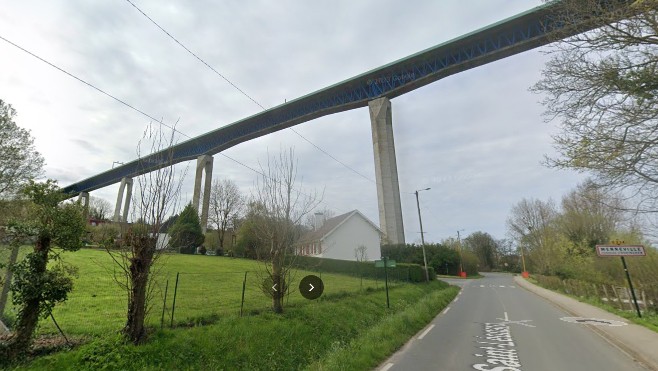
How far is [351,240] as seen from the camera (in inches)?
1745

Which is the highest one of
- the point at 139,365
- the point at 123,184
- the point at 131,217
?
the point at 123,184

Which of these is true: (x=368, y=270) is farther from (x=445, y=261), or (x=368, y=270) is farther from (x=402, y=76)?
(x=445, y=261)

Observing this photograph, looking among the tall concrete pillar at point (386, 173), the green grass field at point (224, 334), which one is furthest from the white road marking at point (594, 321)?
the tall concrete pillar at point (386, 173)

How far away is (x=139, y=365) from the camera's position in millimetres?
6059

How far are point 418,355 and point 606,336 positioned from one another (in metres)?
6.62

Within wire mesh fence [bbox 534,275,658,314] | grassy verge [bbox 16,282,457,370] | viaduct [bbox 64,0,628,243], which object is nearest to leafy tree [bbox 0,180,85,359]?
grassy verge [bbox 16,282,457,370]

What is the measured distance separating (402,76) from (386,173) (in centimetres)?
1171

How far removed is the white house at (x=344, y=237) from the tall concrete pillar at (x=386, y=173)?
5.13 meters

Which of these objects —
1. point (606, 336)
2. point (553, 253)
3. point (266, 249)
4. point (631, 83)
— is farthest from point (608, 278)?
point (266, 249)

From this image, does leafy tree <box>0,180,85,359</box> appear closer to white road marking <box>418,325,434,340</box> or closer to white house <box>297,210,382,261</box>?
white road marking <box>418,325,434,340</box>

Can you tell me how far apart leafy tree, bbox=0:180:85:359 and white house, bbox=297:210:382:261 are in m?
32.3

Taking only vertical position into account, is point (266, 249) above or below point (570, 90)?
below

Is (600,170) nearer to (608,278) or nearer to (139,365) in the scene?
(139,365)

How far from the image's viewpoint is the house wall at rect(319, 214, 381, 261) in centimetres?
4162
